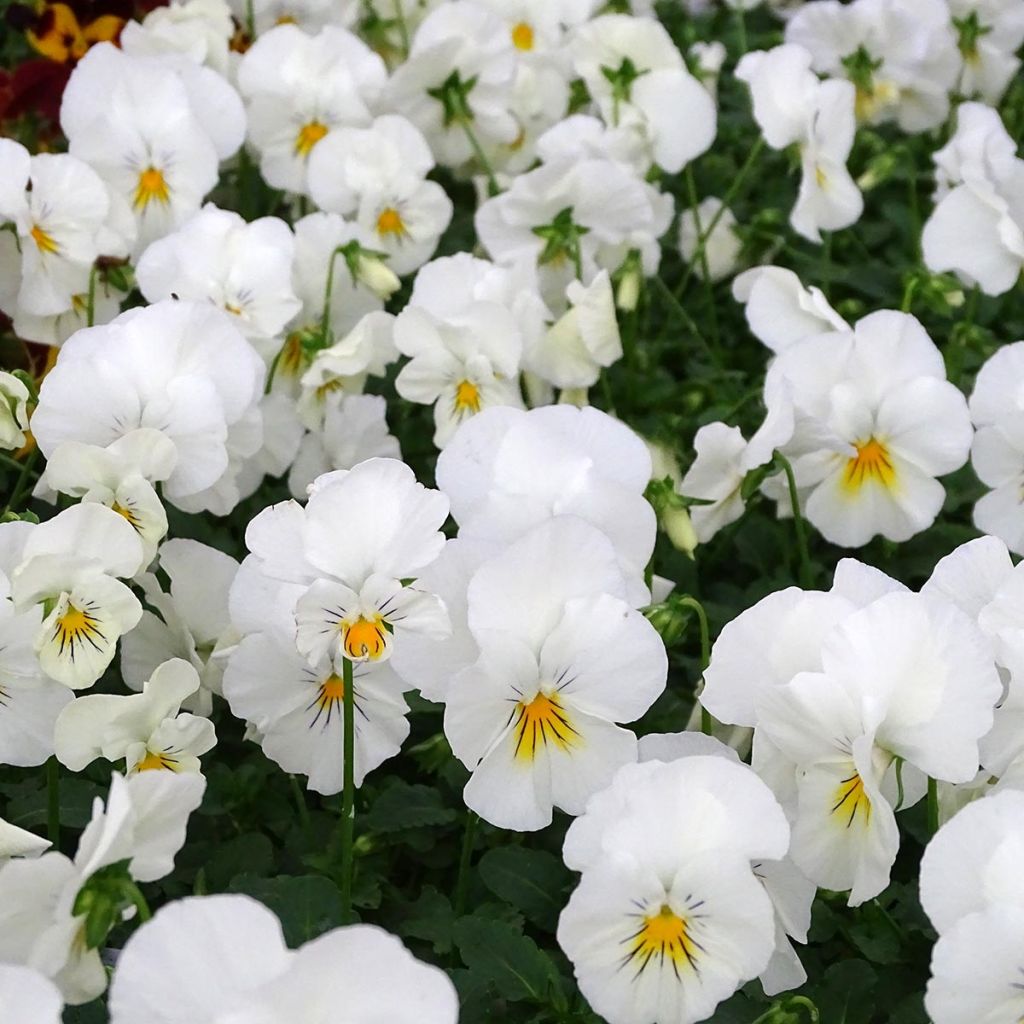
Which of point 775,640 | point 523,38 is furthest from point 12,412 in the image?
point 523,38

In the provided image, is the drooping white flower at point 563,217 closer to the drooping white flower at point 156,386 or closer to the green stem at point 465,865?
the drooping white flower at point 156,386

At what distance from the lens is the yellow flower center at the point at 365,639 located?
3.65 feet

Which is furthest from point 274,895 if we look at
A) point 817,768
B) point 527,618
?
point 817,768

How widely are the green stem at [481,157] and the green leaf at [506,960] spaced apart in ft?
4.42

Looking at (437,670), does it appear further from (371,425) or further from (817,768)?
(371,425)

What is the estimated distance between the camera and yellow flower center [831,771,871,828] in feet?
3.67

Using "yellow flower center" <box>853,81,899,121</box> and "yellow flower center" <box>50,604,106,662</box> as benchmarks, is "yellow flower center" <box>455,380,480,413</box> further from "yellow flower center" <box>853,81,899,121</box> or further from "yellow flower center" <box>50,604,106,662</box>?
"yellow flower center" <box>853,81,899,121</box>

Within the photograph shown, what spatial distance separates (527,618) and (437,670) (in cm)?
10

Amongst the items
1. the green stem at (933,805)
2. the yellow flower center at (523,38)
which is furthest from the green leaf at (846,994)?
the yellow flower center at (523,38)

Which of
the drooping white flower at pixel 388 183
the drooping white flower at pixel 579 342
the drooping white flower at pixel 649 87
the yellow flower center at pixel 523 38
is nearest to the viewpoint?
the drooping white flower at pixel 579 342

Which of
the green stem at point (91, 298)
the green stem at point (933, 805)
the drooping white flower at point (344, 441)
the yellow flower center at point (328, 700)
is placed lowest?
the green stem at point (933, 805)

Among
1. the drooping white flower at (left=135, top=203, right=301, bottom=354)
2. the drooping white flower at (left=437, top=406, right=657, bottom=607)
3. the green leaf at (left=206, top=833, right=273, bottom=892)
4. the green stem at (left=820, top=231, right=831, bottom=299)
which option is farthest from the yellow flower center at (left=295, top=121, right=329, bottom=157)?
the green leaf at (left=206, top=833, right=273, bottom=892)

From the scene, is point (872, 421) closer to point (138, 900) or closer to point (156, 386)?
point (156, 386)

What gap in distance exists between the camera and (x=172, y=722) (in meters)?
1.25
